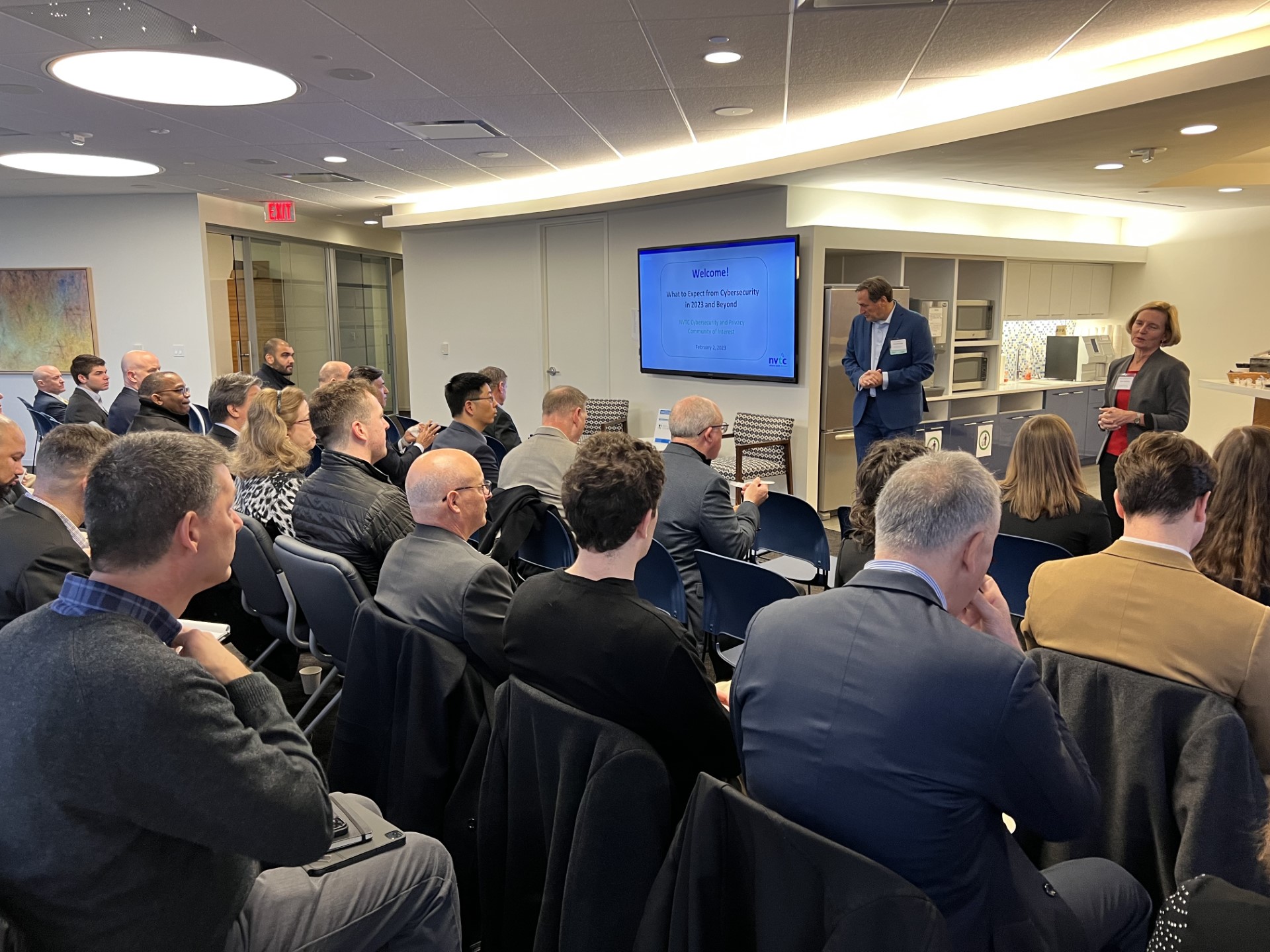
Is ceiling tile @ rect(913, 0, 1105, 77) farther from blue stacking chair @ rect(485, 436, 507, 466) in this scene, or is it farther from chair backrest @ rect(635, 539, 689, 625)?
blue stacking chair @ rect(485, 436, 507, 466)

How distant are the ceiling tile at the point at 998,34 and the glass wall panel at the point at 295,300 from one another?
30.4ft

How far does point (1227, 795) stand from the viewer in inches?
65.7

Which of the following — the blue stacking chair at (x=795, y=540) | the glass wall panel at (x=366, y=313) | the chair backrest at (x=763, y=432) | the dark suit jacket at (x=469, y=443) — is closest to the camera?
the blue stacking chair at (x=795, y=540)

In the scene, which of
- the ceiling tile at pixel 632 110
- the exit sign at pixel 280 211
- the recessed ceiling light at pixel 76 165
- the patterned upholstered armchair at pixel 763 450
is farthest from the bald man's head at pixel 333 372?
the exit sign at pixel 280 211

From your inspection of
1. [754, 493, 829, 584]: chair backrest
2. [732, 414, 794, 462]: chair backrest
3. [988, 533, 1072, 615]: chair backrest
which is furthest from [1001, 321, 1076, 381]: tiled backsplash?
[988, 533, 1072, 615]: chair backrest

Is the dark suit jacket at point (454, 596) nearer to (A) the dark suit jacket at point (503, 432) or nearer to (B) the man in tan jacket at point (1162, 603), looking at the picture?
(B) the man in tan jacket at point (1162, 603)

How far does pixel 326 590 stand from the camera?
2.75 m

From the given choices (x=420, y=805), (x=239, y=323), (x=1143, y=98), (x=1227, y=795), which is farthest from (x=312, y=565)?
(x=239, y=323)

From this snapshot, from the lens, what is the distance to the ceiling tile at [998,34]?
150 inches

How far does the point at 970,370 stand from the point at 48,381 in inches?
343

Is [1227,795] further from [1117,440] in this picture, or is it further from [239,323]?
[239,323]

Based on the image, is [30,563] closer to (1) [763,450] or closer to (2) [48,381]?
(1) [763,450]

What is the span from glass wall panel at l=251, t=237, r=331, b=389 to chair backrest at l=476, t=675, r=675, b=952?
35.7 feet

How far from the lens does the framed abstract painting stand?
1023 cm
